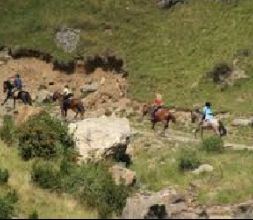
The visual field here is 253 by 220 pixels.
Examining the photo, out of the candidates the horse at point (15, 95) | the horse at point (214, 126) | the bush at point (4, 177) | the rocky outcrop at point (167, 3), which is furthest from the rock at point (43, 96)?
the bush at point (4, 177)

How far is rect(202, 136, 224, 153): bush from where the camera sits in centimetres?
4700

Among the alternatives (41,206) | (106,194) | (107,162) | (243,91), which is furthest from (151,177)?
(243,91)

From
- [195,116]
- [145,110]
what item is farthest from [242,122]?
[145,110]

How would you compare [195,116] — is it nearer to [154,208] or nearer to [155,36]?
[155,36]

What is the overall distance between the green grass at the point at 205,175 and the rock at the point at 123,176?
70.0 inches

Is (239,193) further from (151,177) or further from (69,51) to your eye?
(69,51)

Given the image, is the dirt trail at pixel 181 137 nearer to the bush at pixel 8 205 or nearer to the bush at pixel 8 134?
the bush at pixel 8 134

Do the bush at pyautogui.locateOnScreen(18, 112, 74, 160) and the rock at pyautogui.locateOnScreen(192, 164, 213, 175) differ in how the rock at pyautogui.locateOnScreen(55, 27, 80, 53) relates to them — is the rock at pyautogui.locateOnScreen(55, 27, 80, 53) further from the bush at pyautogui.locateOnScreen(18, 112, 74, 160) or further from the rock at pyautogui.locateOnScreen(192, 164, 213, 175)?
the rock at pyautogui.locateOnScreen(192, 164, 213, 175)

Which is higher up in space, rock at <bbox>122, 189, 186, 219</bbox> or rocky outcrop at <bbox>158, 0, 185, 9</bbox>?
rocky outcrop at <bbox>158, 0, 185, 9</bbox>

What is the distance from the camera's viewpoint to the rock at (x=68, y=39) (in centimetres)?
6712

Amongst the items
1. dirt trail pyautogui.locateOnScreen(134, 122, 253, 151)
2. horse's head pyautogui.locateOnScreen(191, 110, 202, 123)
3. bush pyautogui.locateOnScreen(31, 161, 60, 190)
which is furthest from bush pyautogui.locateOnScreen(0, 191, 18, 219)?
horse's head pyautogui.locateOnScreen(191, 110, 202, 123)

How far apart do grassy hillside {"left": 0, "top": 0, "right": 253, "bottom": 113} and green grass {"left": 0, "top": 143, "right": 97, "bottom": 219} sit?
899 inches

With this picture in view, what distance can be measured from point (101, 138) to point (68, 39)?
26.1 metres

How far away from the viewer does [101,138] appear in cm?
4278
